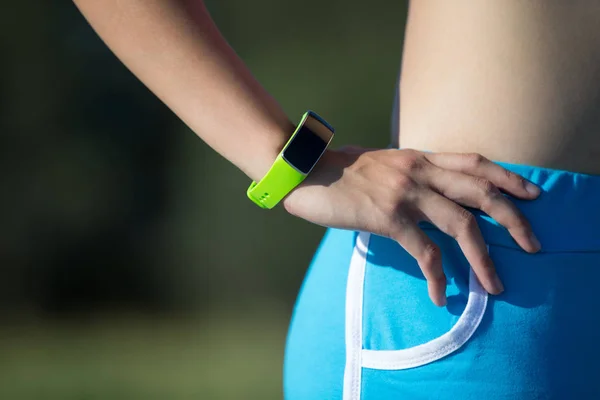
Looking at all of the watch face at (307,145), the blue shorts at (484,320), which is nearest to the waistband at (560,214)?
the blue shorts at (484,320)

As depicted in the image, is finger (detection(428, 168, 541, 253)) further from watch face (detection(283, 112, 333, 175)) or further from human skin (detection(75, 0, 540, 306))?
watch face (detection(283, 112, 333, 175))

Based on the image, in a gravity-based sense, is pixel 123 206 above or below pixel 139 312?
above

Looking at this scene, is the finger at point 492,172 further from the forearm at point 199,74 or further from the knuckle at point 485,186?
the forearm at point 199,74

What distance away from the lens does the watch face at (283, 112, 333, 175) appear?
93cm

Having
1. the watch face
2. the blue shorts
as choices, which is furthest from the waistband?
the watch face

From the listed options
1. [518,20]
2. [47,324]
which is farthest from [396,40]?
[518,20]

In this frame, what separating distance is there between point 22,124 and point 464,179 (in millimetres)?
4129

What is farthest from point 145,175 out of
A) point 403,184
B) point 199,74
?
point 403,184

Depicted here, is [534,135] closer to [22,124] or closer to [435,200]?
[435,200]

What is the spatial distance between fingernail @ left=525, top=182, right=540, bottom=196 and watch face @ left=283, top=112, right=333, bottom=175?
0.82 feet

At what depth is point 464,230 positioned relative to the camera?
2.81 ft

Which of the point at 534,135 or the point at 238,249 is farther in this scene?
the point at 238,249

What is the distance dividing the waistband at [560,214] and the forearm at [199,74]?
0.29 meters

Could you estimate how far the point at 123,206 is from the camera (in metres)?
4.61
